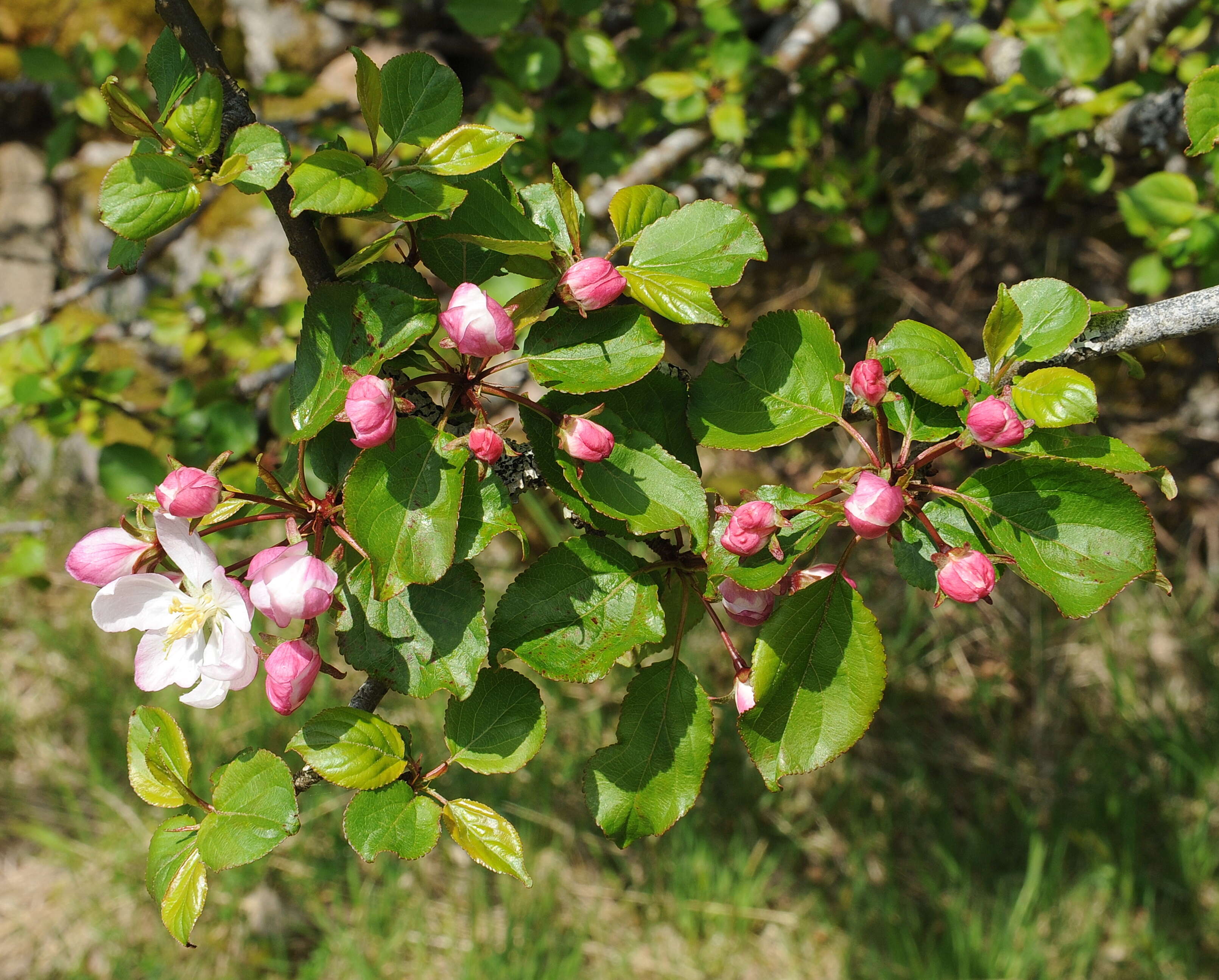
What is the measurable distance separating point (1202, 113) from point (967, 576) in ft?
1.64

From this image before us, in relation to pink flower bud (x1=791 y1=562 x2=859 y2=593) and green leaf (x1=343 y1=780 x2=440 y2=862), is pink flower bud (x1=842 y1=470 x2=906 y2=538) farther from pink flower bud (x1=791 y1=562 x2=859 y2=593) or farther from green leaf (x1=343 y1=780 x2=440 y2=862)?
green leaf (x1=343 y1=780 x2=440 y2=862)

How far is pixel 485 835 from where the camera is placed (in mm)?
814

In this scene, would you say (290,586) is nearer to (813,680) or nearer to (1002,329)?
(813,680)

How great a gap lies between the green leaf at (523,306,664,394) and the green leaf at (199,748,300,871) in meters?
0.42

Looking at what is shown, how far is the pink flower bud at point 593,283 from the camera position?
28.9 inches

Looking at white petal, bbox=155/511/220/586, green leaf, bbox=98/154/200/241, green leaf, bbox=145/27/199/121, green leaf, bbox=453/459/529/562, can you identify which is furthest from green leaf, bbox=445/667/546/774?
green leaf, bbox=145/27/199/121

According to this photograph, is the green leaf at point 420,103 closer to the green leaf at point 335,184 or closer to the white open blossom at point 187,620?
the green leaf at point 335,184

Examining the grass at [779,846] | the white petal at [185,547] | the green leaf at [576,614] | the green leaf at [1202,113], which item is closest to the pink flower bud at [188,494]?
the white petal at [185,547]

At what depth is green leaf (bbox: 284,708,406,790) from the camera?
779mm

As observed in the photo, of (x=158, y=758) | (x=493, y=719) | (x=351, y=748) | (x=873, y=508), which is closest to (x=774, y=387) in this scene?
(x=873, y=508)

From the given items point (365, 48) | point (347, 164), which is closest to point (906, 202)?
point (365, 48)

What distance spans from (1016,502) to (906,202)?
2008 mm

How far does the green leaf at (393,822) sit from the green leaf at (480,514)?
240mm

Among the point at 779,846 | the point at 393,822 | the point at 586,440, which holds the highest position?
the point at 586,440
